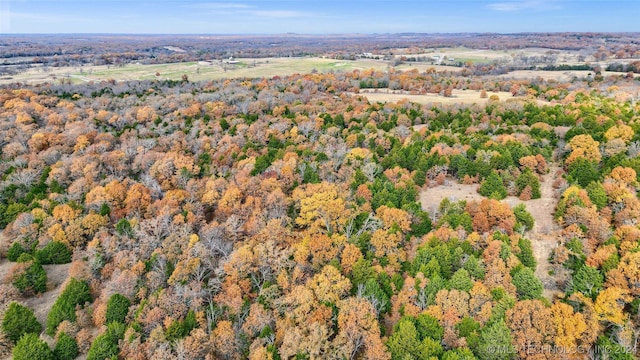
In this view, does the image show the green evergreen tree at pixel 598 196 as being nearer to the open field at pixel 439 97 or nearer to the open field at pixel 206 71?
the open field at pixel 439 97

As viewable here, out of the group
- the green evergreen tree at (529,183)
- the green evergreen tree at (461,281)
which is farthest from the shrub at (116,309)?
Answer: the green evergreen tree at (529,183)

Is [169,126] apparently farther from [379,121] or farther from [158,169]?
[379,121]

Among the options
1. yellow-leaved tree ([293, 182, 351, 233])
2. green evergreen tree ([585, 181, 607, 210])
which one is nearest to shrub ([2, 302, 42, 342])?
yellow-leaved tree ([293, 182, 351, 233])

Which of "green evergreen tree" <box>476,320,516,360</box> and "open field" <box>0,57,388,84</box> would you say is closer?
"green evergreen tree" <box>476,320,516,360</box>

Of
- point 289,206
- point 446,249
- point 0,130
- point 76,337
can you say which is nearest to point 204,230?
point 289,206

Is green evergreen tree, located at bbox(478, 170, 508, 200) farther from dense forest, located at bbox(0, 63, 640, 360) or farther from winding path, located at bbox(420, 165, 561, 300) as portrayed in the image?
winding path, located at bbox(420, 165, 561, 300)

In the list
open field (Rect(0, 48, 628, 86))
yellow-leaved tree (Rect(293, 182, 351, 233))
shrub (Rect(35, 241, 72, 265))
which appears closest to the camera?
shrub (Rect(35, 241, 72, 265))
